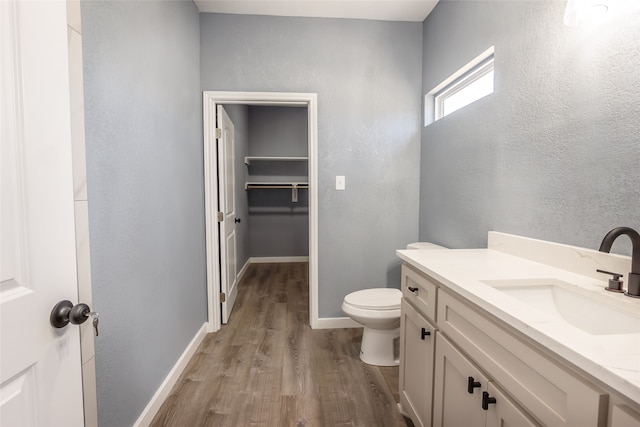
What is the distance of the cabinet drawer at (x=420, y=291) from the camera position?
1.16m

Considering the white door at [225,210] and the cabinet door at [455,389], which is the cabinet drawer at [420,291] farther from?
the white door at [225,210]

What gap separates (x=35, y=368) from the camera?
568mm

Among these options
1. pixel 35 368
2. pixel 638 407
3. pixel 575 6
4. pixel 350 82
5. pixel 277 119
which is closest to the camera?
pixel 638 407

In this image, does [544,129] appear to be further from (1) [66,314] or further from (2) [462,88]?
(1) [66,314]

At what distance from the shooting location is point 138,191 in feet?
4.39

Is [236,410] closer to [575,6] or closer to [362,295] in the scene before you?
[362,295]

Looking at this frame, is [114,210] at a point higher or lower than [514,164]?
lower

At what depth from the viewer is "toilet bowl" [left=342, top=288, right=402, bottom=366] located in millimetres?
1856

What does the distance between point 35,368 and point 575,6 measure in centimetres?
178

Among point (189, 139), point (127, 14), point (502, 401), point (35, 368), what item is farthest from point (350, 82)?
point (35, 368)

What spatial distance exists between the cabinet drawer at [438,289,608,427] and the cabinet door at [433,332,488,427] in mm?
52

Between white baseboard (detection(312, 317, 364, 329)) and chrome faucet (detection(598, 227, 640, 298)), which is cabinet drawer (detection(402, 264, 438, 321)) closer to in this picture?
chrome faucet (detection(598, 227, 640, 298))

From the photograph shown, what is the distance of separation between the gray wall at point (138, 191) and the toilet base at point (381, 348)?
4.14 feet

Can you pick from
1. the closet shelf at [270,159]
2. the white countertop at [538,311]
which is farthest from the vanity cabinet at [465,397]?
the closet shelf at [270,159]
